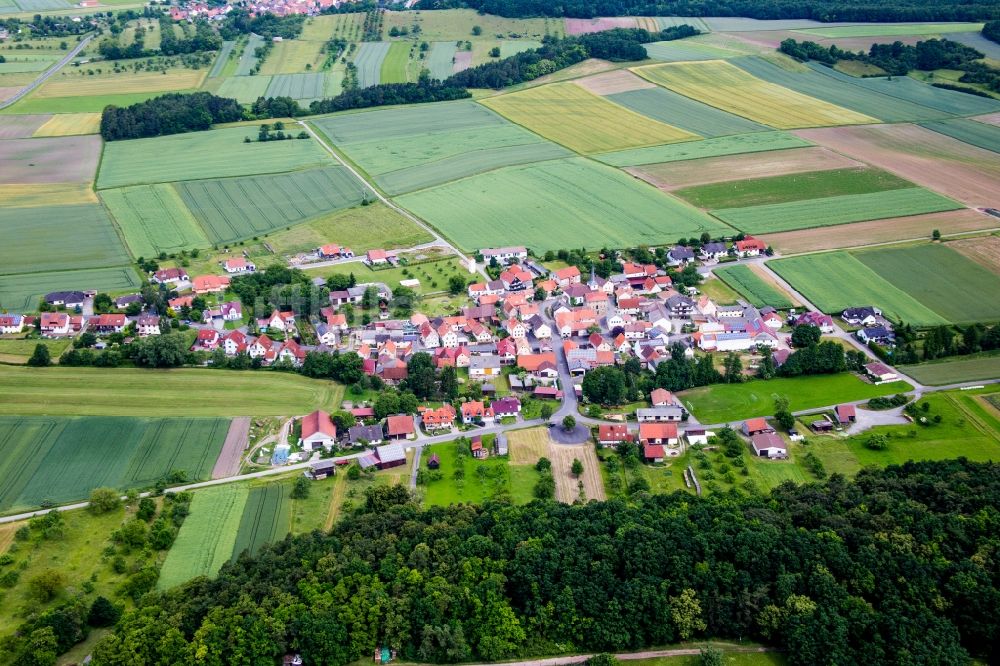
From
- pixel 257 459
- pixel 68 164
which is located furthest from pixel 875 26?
pixel 257 459

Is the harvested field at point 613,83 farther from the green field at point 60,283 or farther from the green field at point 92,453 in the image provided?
the green field at point 92,453

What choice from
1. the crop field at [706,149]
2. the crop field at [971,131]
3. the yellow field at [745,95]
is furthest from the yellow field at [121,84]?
the crop field at [971,131]

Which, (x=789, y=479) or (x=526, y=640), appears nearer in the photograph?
(x=526, y=640)

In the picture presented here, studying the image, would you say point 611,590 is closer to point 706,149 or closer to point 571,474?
point 571,474

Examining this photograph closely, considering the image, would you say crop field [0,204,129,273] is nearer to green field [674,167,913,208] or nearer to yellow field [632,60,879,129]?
green field [674,167,913,208]

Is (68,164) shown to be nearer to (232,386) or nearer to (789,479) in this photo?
(232,386)

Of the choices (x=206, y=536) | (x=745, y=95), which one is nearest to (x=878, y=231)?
(x=745, y=95)

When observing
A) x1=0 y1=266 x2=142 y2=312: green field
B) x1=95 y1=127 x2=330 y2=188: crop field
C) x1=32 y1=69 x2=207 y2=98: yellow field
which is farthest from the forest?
x1=32 y1=69 x2=207 y2=98: yellow field
